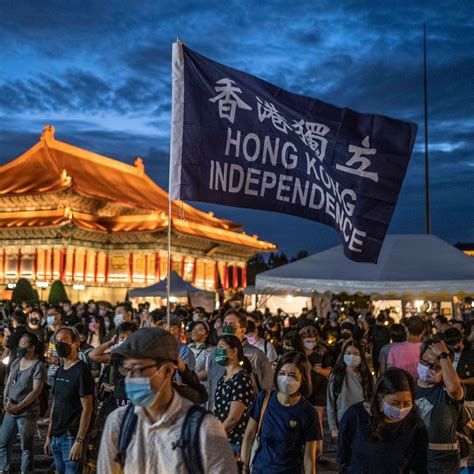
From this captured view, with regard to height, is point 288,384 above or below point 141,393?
below

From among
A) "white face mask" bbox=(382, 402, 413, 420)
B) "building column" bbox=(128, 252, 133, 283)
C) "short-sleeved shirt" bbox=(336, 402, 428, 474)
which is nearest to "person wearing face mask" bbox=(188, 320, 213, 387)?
"short-sleeved shirt" bbox=(336, 402, 428, 474)

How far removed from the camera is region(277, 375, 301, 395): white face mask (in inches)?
190

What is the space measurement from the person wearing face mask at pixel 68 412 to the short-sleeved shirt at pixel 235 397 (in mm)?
1379

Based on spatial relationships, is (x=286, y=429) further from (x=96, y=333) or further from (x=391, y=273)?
(x=96, y=333)

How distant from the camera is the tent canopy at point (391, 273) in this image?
1272 cm

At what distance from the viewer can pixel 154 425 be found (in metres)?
2.73

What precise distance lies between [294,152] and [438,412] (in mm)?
3085

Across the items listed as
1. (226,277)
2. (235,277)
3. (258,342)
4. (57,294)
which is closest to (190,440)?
(258,342)

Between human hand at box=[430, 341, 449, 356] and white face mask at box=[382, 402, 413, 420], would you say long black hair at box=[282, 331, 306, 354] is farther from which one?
white face mask at box=[382, 402, 413, 420]

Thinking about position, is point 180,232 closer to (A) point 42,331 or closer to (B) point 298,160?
(A) point 42,331

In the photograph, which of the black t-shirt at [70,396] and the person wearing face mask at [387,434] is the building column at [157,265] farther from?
the person wearing face mask at [387,434]

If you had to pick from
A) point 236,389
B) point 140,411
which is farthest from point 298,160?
point 140,411

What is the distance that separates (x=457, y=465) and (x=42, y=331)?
8.78 metres

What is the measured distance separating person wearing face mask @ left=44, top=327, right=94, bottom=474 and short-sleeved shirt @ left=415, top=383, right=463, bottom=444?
9.08 ft
